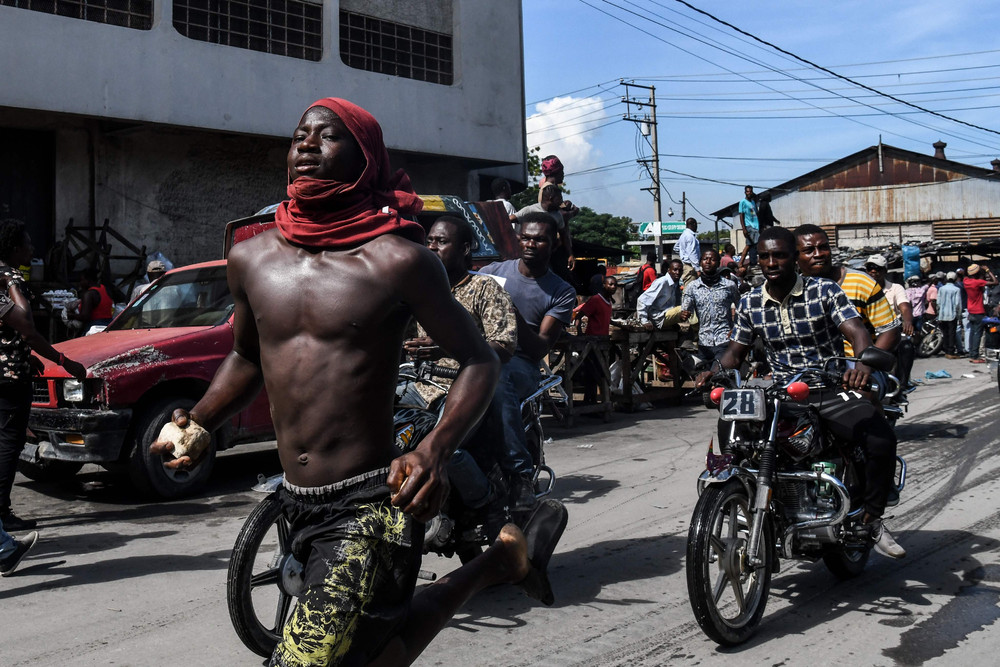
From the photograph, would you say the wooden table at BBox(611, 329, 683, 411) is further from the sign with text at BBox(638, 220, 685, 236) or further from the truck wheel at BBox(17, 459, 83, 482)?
the sign with text at BBox(638, 220, 685, 236)

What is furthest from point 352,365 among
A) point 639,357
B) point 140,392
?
point 639,357

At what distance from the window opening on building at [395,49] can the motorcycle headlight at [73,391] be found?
1252 centimetres

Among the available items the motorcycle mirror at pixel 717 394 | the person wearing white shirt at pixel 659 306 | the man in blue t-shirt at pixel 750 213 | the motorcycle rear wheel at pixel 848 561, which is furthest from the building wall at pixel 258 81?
the motorcycle rear wheel at pixel 848 561

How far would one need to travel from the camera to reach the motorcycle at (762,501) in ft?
14.0

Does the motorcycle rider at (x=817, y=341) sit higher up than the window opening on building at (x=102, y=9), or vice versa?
the window opening on building at (x=102, y=9)

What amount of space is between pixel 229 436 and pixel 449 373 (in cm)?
351

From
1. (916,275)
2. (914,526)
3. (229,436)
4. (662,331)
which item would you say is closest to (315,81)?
(662,331)

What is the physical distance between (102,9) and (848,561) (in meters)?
14.3

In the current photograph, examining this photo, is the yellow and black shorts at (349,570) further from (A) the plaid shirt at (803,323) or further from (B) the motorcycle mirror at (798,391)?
(A) the plaid shirt at (803,323)

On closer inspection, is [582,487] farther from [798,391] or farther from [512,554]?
[512,554]

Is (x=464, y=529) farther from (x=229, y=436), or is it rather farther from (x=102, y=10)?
(x=102, y=10)

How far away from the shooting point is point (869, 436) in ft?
→ 16.3

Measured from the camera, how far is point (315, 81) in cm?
1786

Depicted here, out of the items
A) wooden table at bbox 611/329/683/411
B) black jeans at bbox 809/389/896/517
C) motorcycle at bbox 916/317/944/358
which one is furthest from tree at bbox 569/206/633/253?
black jeans at bbox 809/389/896/517
